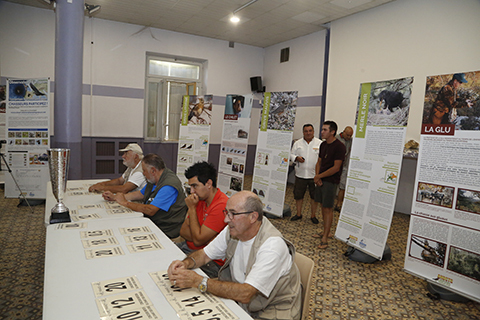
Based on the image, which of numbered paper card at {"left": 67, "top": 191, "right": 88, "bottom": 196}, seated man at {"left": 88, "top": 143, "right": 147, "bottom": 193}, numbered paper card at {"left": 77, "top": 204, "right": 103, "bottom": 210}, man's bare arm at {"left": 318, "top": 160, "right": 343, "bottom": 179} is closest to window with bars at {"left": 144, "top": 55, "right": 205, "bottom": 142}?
seated man at {"left": 88, "top": 143, "right": 147, "bottom": 193}

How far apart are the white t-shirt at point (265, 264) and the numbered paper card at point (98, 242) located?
31.4 inches

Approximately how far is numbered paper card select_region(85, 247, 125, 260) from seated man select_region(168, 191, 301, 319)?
0.46m

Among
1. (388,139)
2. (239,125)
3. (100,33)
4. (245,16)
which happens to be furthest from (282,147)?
(100,33)

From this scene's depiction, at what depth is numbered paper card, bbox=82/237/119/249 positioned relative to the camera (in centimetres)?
194

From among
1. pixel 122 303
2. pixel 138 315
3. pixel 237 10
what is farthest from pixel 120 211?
pixel 237 10

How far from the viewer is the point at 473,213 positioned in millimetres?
2674

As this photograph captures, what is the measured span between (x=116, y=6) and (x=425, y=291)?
7.08 meters

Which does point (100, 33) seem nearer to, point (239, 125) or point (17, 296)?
point (239, 125)

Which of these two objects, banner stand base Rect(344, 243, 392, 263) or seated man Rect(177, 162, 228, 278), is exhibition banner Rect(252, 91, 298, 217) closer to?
banner stand base Rect(344, 243, 392, 263)

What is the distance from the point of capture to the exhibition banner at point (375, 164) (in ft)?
11.0

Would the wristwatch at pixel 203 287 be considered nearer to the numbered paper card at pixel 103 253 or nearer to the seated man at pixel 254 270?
the seated man at pixel 254 270

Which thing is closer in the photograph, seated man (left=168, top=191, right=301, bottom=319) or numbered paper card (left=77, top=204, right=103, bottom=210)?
seated man (left=168, top=191, right=301, bottom=319)

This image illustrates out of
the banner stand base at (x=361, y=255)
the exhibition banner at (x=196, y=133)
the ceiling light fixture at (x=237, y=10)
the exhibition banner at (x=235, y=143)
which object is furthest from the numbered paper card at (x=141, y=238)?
the ceiling light fixture at (x=237, y=10)

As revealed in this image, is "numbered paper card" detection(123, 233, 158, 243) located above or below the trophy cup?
below
